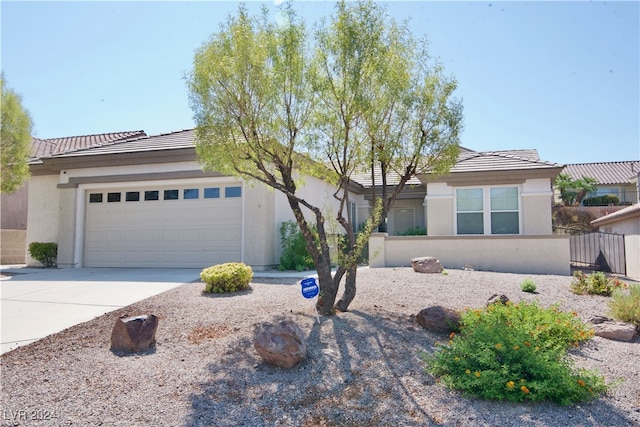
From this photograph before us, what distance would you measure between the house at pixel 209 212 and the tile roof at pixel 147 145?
0.05 metres

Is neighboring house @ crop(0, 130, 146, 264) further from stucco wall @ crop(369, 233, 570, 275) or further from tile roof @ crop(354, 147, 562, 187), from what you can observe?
tile roof @ crop(354, 147, 562, 187)

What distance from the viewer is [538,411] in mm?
4152

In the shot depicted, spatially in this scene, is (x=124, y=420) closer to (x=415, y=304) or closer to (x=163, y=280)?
(x=415, y=304)

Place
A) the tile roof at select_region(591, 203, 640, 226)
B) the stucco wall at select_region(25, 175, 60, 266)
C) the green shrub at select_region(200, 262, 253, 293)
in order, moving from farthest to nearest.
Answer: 1. the stucco wall at select_region(25, 175, 60, 266)
2. the tile roof at select_region(591, 203, 640, 226)
3. the green shrub at select_region(200, 262, 253, 293)

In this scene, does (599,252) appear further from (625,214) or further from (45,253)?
(45,253)

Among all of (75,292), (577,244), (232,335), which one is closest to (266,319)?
(232,335)

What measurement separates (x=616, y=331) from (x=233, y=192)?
33.4 feet

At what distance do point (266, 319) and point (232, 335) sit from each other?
0.73 m

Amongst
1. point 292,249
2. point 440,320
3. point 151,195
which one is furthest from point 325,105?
point 151,195

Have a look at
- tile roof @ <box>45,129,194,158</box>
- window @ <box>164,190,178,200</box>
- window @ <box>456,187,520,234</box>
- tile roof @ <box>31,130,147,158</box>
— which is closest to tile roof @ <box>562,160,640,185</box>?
window @ <box>456,187,520,234</box>

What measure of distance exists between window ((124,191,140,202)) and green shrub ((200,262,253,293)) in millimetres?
6829

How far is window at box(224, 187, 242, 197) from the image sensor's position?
13466 millimetres

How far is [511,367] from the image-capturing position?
451 centimetres

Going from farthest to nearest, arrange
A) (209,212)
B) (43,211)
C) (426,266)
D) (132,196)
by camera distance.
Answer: (43,211), (132,196), (209,212), (426,266)
